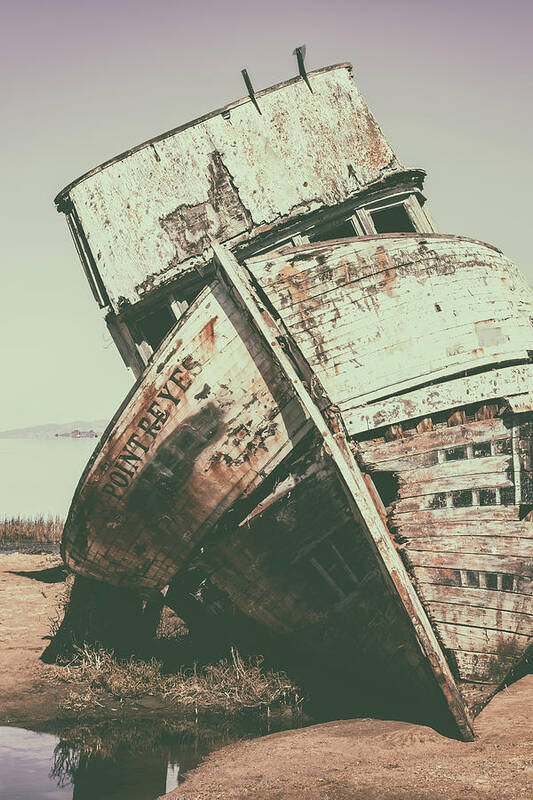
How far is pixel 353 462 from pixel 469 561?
3.90 feet

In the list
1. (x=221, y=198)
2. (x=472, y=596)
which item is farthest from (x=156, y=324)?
(x=472, y=596)

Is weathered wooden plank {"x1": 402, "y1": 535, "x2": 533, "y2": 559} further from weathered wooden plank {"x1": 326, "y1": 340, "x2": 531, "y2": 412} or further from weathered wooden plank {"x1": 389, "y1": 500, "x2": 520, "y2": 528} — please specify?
weathered wooden plank {"x1": 326, "y1": 340, "x2": 531, "y2": 412}

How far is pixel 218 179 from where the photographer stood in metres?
8.45

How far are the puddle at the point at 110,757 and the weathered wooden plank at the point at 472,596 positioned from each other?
1.77 meters

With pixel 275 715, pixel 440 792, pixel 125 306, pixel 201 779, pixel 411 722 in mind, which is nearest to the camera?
pixel 440 792

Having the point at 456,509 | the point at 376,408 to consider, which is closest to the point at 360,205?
the point at 376,408

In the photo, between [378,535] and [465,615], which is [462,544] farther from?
[378,535]

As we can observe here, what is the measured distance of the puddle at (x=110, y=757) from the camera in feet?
17.3

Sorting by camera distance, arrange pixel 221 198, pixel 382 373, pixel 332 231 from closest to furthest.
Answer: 1. pixel 382 373
2. pixel 221 198
3. pixel 332 231

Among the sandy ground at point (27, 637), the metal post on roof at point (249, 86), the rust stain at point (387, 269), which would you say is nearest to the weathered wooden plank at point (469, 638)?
the rust stain at point (387, 269)

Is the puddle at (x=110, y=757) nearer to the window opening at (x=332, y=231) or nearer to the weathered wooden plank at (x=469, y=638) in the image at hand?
the weathered wooden plank at (x=469, y=638)

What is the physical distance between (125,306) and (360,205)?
9.50 ft

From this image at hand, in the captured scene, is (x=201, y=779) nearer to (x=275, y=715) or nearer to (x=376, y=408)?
(x=275, y=715)

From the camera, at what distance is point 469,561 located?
5793 mm
